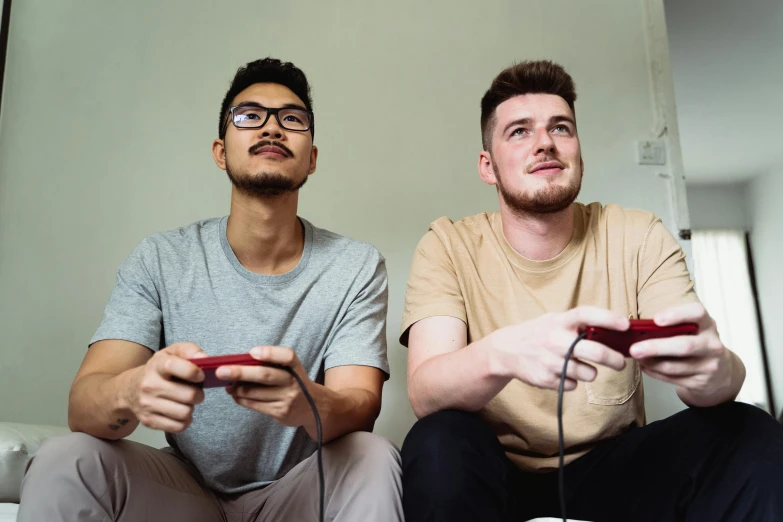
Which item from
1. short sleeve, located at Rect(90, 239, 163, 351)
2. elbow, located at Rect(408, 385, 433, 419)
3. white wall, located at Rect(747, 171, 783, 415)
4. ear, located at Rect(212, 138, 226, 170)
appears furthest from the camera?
white wall, located at Rect(747, 171, 783, 415)

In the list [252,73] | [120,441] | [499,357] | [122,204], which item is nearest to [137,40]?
[122,204]

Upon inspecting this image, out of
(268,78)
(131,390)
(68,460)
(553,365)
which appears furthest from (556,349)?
(268,78)

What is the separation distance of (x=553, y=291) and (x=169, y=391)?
2.49 feet

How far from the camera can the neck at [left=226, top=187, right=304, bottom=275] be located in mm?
1385

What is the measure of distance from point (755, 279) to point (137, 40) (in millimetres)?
5432

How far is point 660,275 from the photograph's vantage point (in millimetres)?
1260

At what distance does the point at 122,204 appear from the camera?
194 cm

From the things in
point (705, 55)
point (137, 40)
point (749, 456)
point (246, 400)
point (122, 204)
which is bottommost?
point (749, 456)

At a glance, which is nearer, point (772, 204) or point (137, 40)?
point (137, 40)

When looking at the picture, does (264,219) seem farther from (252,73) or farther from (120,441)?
(120,441)

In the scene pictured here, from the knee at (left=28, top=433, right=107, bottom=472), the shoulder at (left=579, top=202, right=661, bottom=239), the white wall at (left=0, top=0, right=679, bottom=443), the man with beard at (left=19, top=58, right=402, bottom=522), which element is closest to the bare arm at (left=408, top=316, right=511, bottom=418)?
the man with beard at (left=19, top=58, right=402, bottom=522)

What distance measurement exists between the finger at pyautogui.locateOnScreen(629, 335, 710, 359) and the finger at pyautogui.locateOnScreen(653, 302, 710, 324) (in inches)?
1.0

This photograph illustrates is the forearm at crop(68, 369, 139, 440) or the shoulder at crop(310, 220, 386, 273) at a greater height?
the shoulder at crop(310, 220, 386, 273)

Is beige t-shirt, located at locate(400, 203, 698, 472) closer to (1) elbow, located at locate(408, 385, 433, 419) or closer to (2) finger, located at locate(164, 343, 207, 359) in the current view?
(1) elbow, located at locate(408, 385, 433, 419)
